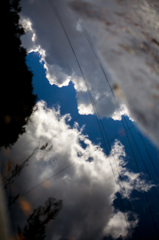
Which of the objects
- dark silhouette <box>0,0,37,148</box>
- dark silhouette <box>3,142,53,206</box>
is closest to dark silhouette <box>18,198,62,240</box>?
dark silhouette <box>3,142,53,206</box>

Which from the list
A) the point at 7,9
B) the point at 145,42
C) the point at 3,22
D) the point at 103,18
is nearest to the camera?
the point at 145,42

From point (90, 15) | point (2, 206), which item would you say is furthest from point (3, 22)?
point (2, 206)

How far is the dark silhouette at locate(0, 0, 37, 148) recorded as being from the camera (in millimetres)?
3611

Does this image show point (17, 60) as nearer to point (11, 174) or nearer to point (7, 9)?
point (7, 9)

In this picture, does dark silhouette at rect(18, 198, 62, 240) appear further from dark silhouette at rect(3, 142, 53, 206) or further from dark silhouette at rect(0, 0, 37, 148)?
dark silhouette at rect(0, 0, 37, 148)

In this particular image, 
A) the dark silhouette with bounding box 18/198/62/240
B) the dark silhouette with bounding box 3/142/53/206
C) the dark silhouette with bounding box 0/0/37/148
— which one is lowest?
the dark silhouette with bounding box 18/198/62/240

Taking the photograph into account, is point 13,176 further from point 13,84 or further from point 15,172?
point 13,84

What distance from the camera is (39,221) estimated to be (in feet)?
12.5

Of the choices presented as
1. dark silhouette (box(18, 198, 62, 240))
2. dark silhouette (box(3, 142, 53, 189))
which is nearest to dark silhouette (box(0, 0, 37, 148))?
dark silhouette (box(3, 142, 53, 189))

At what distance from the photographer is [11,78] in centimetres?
374

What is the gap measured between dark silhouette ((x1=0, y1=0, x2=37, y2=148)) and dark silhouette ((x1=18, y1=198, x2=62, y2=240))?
111 inches

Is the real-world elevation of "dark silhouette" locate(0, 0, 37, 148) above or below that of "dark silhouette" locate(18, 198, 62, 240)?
above

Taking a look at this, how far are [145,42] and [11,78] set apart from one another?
4.04 meters

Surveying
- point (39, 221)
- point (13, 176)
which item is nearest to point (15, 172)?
point (13, 176)
